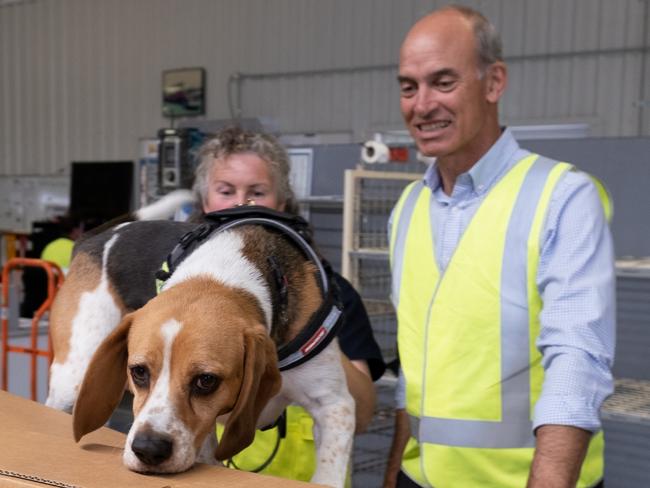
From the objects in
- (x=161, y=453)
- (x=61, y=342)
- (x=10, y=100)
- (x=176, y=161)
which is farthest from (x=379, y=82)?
(x=161, y=453)

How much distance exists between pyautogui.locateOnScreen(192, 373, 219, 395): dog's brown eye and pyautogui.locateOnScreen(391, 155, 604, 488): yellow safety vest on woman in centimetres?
56

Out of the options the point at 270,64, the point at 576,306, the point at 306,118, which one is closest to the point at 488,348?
the point at 576,306

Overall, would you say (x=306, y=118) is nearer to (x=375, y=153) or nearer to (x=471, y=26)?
(x=375, y=153)

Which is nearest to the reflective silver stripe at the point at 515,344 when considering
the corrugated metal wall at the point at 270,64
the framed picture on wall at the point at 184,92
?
the corrugated metal wall at the point at 270,64

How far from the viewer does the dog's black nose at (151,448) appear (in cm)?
114

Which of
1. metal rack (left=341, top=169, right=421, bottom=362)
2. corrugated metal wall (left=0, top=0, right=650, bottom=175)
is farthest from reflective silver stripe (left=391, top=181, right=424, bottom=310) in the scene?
corrugated metal wall (left=0, top=0, right=650, bottom=175)

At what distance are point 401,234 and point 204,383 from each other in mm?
740

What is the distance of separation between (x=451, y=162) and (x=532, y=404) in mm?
505

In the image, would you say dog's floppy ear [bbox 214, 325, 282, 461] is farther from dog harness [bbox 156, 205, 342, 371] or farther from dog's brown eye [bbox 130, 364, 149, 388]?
dog harness [bbox 156, 205, 342, 371]

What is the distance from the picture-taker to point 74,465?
1.09 m

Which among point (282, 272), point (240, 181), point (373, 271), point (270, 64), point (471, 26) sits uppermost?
point (270, 64)

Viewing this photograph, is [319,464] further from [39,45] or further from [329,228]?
[39,45]

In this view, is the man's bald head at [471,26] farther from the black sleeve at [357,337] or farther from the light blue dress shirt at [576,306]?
the black sleeve at [357,337]

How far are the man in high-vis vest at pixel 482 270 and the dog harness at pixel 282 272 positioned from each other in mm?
196
